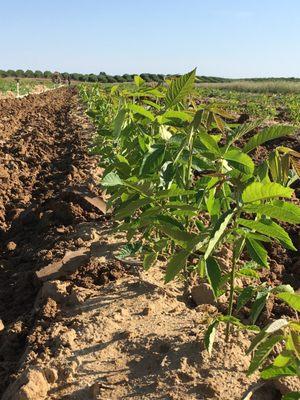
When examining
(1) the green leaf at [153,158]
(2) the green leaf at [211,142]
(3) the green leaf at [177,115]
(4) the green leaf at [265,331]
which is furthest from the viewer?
(3) the green leaf at [177,115]

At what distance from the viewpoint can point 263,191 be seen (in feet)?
5.42

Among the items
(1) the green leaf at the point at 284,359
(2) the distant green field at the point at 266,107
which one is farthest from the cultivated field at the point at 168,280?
(2) the distant green field at the point at 266,107

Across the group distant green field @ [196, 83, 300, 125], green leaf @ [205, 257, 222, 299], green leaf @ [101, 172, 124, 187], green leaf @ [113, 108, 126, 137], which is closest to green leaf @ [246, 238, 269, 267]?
green leaf @ [205, 257, 222, 299]

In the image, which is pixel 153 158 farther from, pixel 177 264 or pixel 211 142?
pixel 177 264

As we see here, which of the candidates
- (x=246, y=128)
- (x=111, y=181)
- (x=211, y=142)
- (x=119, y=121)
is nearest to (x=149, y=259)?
(x=119, y=121)

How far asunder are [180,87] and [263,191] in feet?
2.60

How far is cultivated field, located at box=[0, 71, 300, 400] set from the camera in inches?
71.2

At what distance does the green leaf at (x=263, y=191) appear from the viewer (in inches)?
63.1

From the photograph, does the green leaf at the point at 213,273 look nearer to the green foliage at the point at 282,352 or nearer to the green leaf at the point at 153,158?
the green foliage at the point at 282,352

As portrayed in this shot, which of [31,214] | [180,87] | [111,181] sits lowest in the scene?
[31,214]

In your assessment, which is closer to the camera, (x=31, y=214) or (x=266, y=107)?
(x=31, y=214)

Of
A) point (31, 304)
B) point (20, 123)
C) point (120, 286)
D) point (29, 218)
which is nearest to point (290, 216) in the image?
point (120, 286)

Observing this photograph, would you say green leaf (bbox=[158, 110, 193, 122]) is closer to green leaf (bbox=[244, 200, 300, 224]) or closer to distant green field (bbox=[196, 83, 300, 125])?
distant green field (bbox=[196, 83, 300, 125])

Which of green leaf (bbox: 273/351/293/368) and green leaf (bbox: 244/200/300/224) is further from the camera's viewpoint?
green leaf (bbox: 244/200/300/224)
